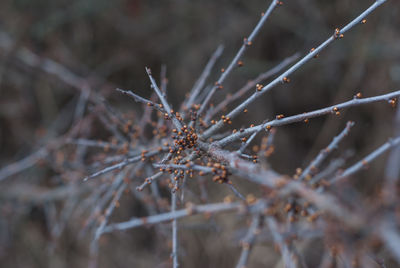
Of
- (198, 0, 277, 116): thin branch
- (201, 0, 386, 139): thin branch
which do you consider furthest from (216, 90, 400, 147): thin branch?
(198, 0, 277, 116): thin branch

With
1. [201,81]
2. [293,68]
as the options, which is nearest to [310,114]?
[293,68]

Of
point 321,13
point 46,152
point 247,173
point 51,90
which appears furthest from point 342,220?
point 51,90

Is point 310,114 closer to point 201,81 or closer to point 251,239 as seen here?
point 251,239

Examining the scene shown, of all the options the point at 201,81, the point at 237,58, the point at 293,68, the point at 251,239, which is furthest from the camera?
the point at 201,81

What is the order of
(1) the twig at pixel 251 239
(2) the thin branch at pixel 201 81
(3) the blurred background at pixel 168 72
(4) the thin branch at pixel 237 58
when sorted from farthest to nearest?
(3) the blurred background at pixel 168 72 < (2) the thin branch at pixel 201 81 < (4) the thin branch at pixel 237 58 < (1) the twig at pixel 251 239

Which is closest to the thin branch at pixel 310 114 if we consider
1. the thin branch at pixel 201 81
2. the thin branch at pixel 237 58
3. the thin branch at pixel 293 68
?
the thin branch at pixel 293 68

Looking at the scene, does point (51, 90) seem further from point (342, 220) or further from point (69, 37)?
point (342, 220)

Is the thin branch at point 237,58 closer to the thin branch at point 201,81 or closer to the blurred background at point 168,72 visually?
the thin branch at point 201,81

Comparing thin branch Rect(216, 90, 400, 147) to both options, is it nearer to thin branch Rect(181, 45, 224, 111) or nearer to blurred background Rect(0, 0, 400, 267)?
thin branch Rect(181, 45, 224, 111)

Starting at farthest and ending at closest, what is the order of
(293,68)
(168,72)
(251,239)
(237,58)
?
(168,72)
(237,58)
(293,68)
(251,239)
